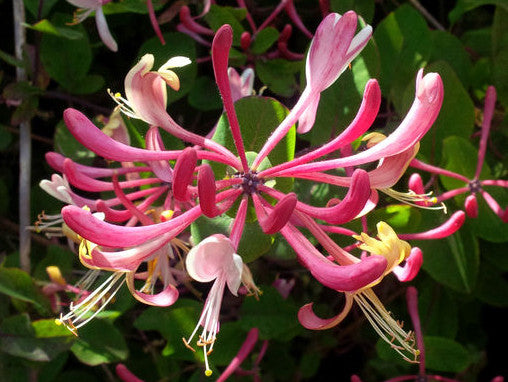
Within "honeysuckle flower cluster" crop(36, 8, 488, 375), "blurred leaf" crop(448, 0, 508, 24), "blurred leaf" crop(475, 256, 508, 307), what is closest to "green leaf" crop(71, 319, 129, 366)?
"honeysuckle flower cluster" crop(36, 8, 488, 375)

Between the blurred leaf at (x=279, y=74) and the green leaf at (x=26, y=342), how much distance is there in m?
0.61

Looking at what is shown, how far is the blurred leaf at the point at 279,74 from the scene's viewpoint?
1206 millimetres

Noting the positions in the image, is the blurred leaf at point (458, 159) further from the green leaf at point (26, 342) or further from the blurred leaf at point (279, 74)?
the green leaf at point (26, 342)

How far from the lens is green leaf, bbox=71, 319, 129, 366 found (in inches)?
42.6

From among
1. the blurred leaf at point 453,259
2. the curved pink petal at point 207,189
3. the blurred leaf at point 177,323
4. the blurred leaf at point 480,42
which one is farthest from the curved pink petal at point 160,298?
the blurred leaf at point 480,42

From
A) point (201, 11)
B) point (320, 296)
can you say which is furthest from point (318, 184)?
point (320, 296)

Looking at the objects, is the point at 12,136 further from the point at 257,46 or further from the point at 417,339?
the point at 417,339

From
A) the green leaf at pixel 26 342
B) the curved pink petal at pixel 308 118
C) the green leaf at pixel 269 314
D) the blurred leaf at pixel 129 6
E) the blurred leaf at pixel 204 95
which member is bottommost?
the green leaf at pixel 269 314

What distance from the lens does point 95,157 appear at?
130cm

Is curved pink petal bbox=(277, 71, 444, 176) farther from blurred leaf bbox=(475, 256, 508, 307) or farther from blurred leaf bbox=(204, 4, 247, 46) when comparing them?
blurred leaf bbox=(475, 256, 508, 307)

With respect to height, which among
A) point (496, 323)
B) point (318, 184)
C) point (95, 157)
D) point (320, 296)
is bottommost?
point (496, 323)

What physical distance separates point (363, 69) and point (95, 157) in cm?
64

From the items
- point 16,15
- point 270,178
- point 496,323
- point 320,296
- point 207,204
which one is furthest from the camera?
point 496,323

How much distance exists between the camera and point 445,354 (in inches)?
45.2
